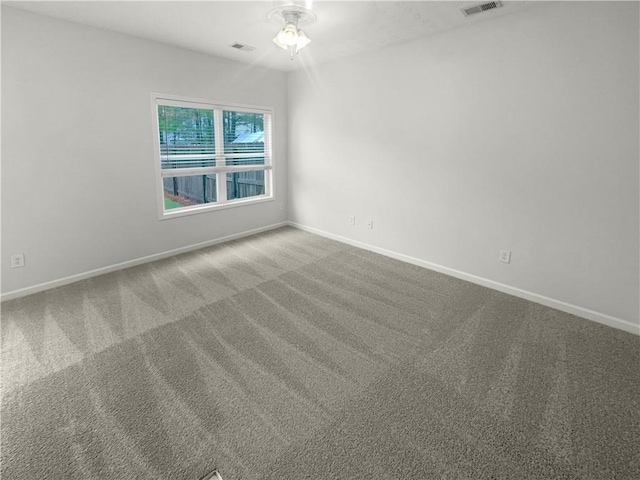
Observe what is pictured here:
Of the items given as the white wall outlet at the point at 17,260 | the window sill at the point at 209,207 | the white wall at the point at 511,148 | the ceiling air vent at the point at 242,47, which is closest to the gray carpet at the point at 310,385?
the white wall outlet at the point at 17,260

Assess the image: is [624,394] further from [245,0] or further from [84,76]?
[84,76]

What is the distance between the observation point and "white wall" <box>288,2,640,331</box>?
261cm

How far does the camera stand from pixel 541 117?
2.92 m

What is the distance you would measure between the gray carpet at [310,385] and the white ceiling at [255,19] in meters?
2.53

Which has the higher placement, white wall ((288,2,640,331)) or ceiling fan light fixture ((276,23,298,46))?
ceiling fan light fixture ((276,23,298,46))

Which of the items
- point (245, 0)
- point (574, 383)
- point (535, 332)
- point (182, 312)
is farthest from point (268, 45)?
point (574, 383)

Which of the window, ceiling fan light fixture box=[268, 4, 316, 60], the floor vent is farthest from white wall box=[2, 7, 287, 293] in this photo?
the floor vent

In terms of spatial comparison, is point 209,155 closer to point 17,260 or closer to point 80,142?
point 80,142

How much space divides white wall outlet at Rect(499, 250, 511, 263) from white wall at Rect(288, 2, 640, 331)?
0.05 meters

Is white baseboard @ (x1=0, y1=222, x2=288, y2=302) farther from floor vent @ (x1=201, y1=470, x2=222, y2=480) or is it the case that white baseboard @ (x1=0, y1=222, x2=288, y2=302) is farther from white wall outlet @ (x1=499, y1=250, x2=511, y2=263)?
white wall outlet @ (x1=499, y1=250, x2=511, y2=263)

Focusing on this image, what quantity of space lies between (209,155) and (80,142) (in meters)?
1.53

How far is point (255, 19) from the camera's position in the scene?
10.1 ft

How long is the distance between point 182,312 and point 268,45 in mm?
3085

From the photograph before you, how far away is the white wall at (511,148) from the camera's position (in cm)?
261
